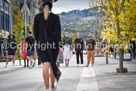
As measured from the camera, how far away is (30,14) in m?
159

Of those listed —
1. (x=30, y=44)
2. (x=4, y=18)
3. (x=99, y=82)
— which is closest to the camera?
(x=99, y=82)

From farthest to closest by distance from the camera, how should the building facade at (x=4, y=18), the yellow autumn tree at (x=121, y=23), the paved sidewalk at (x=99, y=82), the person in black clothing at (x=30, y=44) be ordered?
the building facade at (x=4, y=18)
the person in black clothing at (x=30, y=44)
the yellow autumn tree at (x=121, y=23)
the paved sidewalk at (x=99, y=82)

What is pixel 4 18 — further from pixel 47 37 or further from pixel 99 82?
pixel 47 37

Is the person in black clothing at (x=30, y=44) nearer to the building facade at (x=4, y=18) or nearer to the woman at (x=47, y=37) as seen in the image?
the woman at (x=47, y=37)

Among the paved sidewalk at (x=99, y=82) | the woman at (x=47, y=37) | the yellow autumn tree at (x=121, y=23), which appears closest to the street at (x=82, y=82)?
the paved sidewalk at (x=99, y=82)

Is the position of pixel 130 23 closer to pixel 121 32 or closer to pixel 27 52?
pixel 121 32

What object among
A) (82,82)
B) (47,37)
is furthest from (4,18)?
(47,37)

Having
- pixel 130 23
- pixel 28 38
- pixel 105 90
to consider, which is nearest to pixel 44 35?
pixel 105 90

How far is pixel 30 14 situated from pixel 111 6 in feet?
484

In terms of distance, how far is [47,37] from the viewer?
743cm

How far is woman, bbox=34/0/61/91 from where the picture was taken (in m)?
7.42

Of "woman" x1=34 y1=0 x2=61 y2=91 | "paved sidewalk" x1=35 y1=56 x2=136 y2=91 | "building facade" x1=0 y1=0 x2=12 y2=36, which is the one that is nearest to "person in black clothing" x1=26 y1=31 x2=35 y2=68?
"paved sidewalk" x1=35 y1=56 x2=136 y2=91

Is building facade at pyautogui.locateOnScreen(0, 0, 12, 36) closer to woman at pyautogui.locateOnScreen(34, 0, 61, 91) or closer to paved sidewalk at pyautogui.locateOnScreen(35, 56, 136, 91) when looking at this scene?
paved sidewalk at pyautogui.locateOnScreen(35, 56, 136, 91)

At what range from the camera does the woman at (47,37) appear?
742cm
